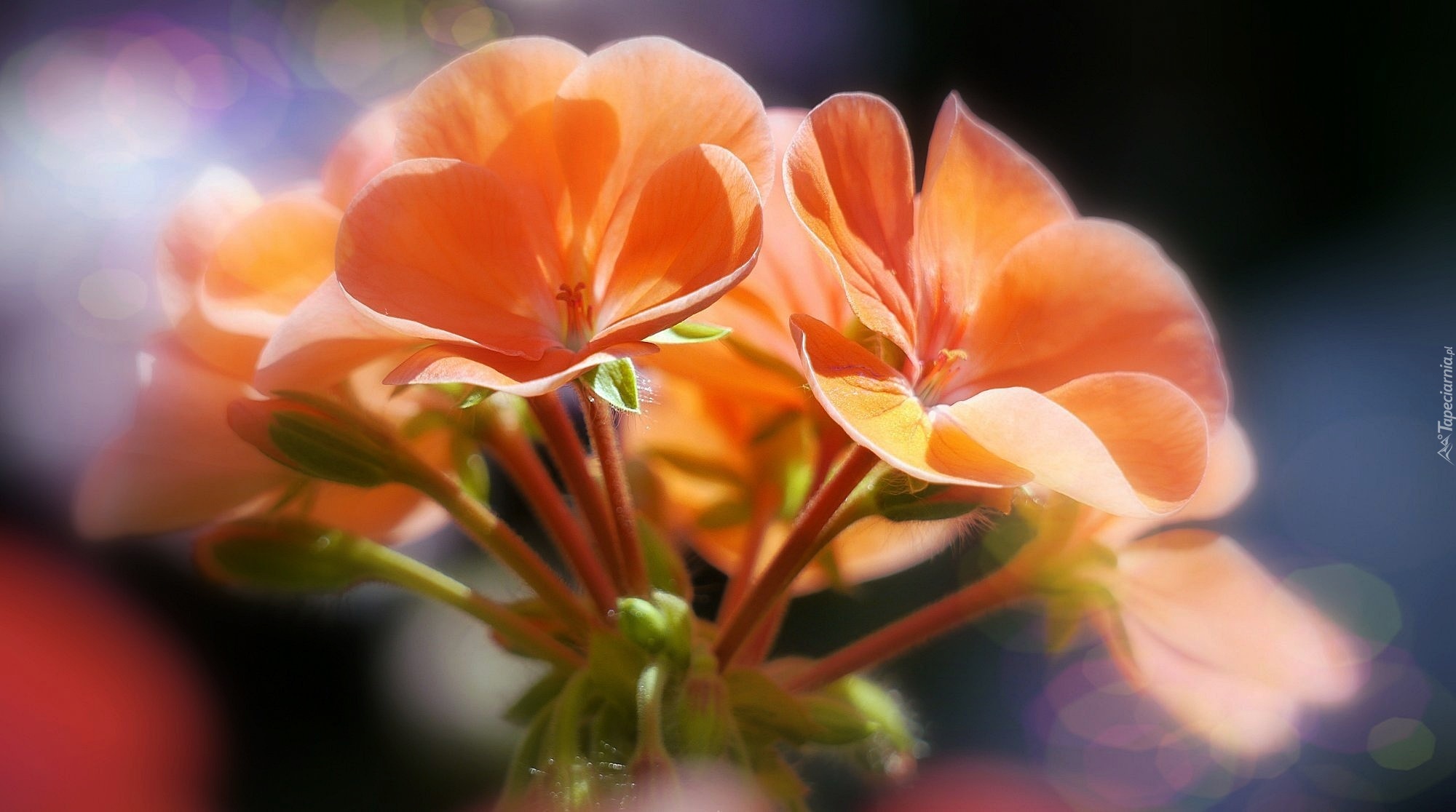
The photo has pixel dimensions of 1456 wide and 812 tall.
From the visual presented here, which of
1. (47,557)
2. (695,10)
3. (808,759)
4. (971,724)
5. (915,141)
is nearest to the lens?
A: (808,759)

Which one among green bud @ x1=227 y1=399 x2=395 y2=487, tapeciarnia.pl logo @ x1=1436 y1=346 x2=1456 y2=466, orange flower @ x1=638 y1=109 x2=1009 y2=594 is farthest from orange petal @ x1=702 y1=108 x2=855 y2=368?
tapeciarnia.pl logo @ x1=1436 y1=346 x2=1456 y2=466

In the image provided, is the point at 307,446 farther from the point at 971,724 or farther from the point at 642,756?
the point at 971,724

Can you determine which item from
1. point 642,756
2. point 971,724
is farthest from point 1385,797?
point 642,756

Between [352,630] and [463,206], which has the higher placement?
[463,206]

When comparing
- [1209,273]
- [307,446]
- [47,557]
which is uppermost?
[1209,273]

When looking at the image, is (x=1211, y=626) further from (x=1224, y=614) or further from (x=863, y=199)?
(x=863, y=199)

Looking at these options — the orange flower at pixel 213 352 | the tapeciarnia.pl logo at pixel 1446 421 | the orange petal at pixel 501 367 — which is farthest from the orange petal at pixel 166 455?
the tapeciarnia.pl logo at pixel 1446 421
